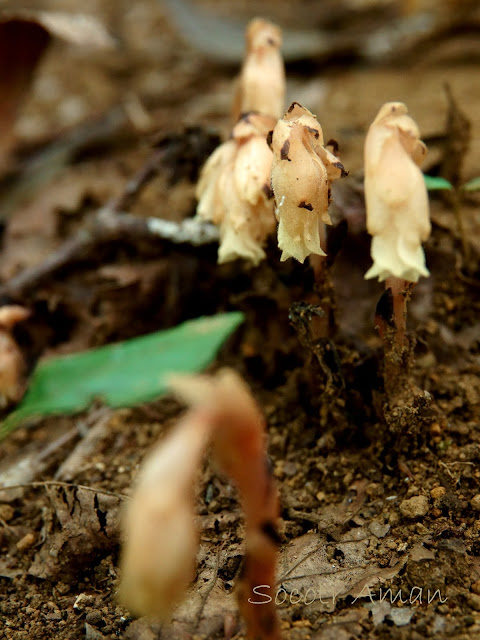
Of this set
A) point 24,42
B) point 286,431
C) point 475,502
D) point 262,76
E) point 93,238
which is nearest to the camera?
point 475,502

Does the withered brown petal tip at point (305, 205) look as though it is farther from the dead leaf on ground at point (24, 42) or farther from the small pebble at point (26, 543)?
the dead leaf on ground at point (24, 42)

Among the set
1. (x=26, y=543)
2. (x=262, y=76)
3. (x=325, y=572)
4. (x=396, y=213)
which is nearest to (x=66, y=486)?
(x=26, y=543)

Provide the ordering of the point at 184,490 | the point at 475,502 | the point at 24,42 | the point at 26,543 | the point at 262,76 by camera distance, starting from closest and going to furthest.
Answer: the point at 184,490 → the point at 475,502 → the point at 26,543 → the point at 262,76 → the point at 24,42

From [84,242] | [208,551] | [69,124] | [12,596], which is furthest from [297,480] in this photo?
[69,124]

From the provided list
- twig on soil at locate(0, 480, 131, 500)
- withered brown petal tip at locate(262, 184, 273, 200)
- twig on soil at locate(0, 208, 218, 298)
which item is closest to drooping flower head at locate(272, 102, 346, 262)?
withered brown petal tip at locate(262, 184, 273, 200)

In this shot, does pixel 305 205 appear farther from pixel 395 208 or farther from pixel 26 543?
pixel 26 543
